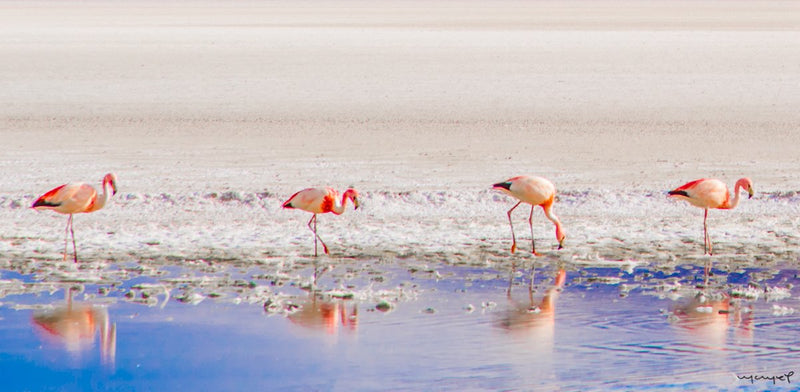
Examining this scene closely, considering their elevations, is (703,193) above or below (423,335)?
above

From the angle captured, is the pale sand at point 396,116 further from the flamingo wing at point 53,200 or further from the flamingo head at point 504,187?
the flamingo wing at point 53,200

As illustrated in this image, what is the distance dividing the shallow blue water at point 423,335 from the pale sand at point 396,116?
7.05ft

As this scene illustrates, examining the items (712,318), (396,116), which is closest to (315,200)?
(712,318)

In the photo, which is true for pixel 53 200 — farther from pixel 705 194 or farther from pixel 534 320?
pixel 705 194

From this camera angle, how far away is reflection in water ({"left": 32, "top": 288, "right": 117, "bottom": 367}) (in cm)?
751

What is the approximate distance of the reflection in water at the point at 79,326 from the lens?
7508mm

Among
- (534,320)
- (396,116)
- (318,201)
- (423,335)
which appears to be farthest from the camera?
(396,116)

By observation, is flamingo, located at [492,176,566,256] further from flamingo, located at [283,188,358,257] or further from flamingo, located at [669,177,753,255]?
flamingo, located at [283,188,358,257]

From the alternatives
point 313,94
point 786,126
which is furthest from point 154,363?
point 313,94

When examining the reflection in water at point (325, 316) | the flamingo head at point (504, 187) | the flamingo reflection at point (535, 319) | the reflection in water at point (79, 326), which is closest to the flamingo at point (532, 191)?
the flamingo head at point (504, 187)

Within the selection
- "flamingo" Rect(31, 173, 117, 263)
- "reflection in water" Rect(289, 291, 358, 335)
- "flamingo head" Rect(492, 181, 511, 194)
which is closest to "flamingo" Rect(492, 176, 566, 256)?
"flamingo head" Rect(492, 181, 511, 194)

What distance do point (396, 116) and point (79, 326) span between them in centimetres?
1218

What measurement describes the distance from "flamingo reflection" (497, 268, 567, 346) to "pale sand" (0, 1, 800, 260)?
98.2 inches

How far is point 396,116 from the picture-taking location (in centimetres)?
1978
